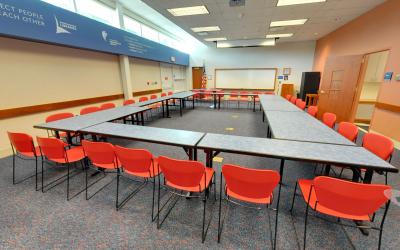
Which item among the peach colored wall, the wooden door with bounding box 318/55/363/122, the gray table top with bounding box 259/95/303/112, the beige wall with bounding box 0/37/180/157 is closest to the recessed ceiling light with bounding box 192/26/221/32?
the beige wall with bounding box 0/37/180/157

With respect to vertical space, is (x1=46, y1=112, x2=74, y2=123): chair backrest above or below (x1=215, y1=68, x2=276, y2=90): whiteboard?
below

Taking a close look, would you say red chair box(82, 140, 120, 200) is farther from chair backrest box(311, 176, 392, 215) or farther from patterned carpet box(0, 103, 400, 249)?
chair backrest box(311, 176, 392, 215)

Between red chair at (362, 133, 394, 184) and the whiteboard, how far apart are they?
8.50 meters

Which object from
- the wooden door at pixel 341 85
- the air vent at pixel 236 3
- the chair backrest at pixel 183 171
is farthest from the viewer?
the wooden door at pixel 341 85

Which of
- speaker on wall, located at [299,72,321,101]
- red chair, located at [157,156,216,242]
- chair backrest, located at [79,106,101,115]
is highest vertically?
speaker on wall, located at [299,72,321,101]

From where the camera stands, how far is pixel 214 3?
13.6 ft

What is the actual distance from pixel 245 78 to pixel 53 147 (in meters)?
9.88

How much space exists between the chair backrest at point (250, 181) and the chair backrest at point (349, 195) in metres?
0.32

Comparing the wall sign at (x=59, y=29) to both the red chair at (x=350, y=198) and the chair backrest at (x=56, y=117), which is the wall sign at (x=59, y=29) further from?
the red chair at (x=350, y=198)

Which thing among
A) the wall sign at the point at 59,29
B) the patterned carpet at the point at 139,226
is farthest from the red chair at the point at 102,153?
the wall sign at the point at 59,29

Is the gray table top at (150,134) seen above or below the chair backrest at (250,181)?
above

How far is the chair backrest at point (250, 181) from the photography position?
4.36 ft

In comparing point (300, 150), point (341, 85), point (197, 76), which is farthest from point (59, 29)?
point (197, 76)

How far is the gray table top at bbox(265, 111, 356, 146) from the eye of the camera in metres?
2.04
